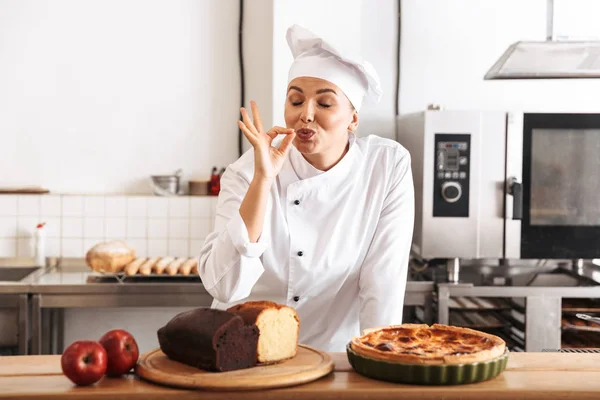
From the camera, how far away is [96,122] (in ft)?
13.3

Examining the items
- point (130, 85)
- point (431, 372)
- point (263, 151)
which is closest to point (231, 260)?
point (263, 151)

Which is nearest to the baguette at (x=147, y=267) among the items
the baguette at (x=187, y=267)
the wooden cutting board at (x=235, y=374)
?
the baguette at (x=187, y=267)

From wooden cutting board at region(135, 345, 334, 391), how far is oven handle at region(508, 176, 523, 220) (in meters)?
1.91

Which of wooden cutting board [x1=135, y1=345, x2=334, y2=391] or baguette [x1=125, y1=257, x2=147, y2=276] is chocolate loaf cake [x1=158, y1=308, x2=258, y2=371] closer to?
wooden cutting board [x1=135, y1=345, x2=334, y2=391]

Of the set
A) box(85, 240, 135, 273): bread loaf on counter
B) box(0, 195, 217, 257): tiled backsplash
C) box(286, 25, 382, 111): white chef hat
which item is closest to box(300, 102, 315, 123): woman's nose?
box(286, 25, 382, 111): white chef hat

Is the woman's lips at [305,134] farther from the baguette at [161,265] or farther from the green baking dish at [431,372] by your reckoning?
the baguette at [161,265]

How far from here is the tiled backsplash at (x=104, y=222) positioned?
3963 mm

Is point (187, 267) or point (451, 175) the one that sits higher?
point (451, 175)

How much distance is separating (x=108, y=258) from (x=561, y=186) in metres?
2.02

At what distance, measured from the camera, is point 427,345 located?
1.72 metres

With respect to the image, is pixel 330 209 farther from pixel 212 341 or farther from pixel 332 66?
pixel 212 341

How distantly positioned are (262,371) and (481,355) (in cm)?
45

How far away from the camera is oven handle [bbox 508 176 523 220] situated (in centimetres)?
338

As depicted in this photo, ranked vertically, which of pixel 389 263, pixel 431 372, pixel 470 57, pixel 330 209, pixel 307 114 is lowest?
pixel 431 372
